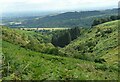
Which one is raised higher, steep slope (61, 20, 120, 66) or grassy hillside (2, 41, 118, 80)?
grassy hillside (2, 41, 118, 80)

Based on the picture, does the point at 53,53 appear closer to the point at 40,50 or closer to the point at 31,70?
the point at 40,50

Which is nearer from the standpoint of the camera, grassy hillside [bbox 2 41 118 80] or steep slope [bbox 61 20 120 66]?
grassy hillside [bbox 2 41 118 80]

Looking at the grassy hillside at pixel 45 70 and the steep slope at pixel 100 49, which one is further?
the steep slope at pixel 100 49

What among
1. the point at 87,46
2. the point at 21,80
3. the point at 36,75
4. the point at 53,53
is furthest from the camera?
the point at 87,46

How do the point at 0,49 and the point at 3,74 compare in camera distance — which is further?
the point at 0,49

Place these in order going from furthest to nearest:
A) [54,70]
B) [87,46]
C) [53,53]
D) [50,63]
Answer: [87,46], [53,53], [50,63], [54,70]

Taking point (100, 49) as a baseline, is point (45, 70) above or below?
above

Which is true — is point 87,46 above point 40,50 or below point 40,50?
below

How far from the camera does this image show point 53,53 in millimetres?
31031

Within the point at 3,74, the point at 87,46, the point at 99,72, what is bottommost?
the point at 87,46

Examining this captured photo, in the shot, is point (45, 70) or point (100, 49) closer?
point (45, 70)

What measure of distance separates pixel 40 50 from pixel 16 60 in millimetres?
9240

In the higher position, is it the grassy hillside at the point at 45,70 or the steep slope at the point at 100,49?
the grassy hillside at the point at 45,70

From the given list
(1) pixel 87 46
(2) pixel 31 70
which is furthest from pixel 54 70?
(1) pixel 87 46
